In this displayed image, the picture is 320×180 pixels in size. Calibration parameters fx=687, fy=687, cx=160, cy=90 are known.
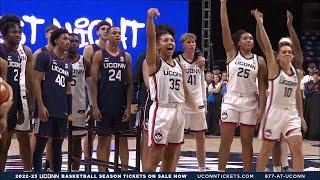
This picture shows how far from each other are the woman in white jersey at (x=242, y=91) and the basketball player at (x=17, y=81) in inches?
87.0

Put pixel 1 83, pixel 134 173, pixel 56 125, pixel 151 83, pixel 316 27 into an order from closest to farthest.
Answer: pixel 1 83
pixel 134 173
pixel 151 83
pixel 56 125
pixel 316 27

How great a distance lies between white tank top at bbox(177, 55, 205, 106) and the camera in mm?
8133

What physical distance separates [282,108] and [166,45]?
1.54 meters

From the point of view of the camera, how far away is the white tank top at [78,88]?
807 cm

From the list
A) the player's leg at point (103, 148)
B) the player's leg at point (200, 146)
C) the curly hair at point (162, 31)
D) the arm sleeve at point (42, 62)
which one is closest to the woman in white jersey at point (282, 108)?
the player's leg at point (200, 146)

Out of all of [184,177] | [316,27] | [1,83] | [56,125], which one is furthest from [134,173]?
[316,27]

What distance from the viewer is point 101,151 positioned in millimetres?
7926

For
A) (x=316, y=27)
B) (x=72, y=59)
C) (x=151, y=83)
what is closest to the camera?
(x=151, y=83)

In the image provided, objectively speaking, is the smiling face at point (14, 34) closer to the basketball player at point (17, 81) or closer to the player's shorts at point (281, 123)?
the basketball player at point (17, 81)

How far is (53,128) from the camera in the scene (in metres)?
7.50

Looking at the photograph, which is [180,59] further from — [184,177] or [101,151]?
[184,177]

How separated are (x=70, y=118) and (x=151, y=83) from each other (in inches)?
50.3

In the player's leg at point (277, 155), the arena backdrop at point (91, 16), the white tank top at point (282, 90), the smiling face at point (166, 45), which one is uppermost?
the arena backdrop at point (91, 16)

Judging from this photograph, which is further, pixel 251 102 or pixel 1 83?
pixel 251 102
